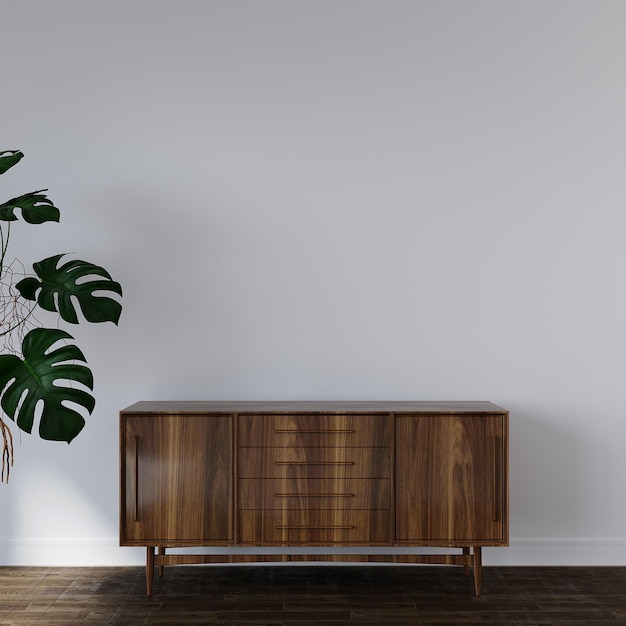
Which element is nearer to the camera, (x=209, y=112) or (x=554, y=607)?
(x=554, y=607)

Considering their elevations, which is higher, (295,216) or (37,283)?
(295,216)

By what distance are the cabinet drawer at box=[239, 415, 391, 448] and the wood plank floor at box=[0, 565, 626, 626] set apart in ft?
2.11

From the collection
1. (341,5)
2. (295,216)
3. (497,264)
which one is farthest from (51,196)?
(497,264)

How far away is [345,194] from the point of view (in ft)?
10.7

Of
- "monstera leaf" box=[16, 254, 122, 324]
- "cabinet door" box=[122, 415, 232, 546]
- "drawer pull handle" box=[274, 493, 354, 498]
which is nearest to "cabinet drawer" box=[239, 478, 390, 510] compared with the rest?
"drawer pull handle" box=[274, 493, 354, 498]

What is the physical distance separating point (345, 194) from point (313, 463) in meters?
1.27

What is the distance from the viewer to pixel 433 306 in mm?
3271

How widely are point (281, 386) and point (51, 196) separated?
4.67 ft

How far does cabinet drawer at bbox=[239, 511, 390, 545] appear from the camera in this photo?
283cm

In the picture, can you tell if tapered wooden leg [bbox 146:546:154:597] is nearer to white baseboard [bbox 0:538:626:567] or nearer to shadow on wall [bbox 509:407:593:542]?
white baseboard [bbox 0:538:626:567]

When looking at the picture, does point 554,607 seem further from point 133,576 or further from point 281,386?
point 133,576

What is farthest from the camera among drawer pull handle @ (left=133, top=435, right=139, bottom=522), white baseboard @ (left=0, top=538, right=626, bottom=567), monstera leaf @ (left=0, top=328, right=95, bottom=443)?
white baseboard @ (left=0, top=538, right=626, bottom=567)

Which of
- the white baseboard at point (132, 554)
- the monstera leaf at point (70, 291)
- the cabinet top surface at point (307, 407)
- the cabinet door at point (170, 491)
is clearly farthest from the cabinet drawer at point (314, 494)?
the monstera leaf at point (70, 291)

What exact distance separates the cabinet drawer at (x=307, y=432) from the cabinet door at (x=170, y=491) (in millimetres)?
147
